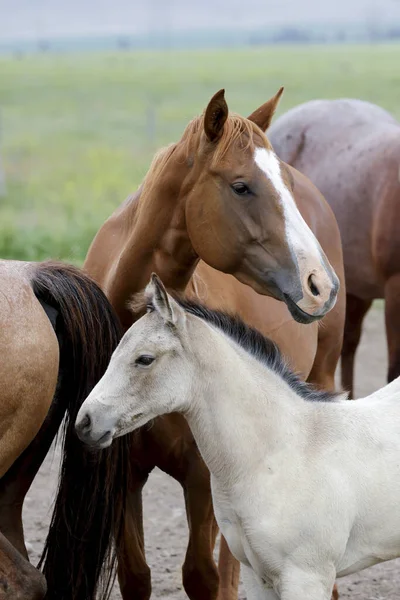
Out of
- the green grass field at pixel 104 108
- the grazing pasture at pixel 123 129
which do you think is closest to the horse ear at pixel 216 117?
the grazing pasture at pixel 123 129

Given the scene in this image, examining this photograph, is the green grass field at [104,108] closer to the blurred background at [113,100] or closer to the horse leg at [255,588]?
the blurred background at [113,100]

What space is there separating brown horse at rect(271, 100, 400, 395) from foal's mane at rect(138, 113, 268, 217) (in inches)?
99.0

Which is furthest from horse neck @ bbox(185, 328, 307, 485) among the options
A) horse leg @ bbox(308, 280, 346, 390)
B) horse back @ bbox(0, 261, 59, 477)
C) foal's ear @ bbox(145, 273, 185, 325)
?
horse leg @ bbox(308, 280, 346, 390)

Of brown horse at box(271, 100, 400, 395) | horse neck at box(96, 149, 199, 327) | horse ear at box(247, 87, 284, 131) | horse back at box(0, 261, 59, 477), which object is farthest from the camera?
brown horse at box(271, 100, 400, 395)

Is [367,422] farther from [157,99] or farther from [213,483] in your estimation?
[157,99]

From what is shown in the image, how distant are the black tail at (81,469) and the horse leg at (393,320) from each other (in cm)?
259

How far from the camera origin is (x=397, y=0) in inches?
2510

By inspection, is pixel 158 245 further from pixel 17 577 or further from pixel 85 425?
pixel 17 577

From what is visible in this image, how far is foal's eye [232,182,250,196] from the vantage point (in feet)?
9.50

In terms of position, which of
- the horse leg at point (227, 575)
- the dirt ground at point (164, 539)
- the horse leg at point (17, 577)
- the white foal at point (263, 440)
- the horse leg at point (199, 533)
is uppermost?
the white foal at point (263, 440)

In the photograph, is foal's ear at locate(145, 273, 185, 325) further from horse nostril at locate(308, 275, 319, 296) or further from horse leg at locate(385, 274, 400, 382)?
horse leg at locate(385, 274, 400, 382)

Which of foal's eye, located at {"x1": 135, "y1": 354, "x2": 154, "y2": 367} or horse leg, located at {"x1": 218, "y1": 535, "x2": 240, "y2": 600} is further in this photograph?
horse leg, located at {"x1": 218, "y1": 535, "x2": 240, "y2": 600}

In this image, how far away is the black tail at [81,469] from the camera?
9.68 ft

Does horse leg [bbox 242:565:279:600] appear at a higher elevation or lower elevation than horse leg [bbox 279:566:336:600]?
lower
